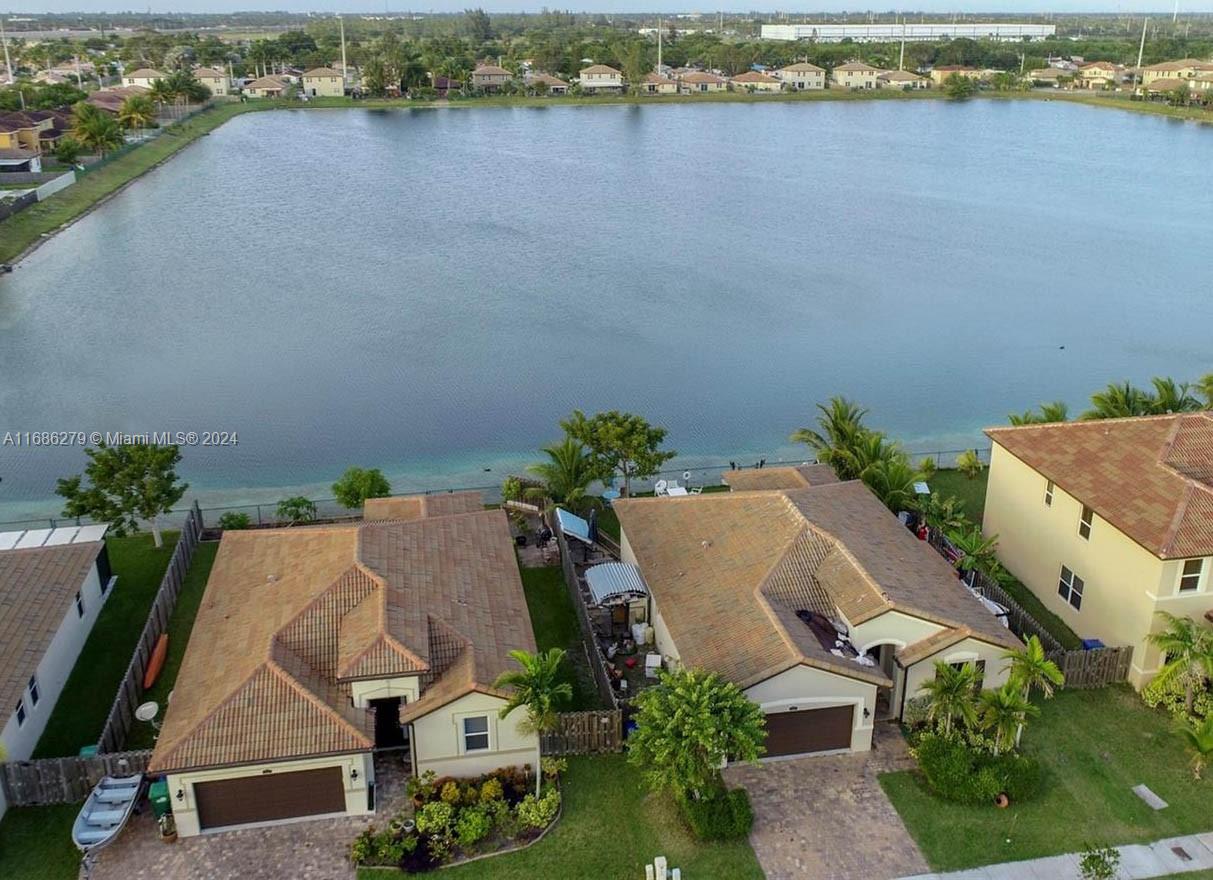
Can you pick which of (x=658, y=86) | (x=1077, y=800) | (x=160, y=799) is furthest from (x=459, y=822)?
(x=658, y=86)

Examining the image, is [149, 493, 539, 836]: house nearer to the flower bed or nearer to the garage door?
the flower bed

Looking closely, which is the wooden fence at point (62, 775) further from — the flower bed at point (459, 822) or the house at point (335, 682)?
the flower bed at point (459, 822)

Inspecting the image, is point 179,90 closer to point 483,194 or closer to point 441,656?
point 483,194

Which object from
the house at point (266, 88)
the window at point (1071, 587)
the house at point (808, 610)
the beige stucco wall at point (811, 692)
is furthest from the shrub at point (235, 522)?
the house at point (266, 88)

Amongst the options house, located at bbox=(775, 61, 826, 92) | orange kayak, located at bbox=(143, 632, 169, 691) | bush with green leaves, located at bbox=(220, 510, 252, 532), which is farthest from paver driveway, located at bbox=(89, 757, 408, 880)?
house, located at bbox=(775, 61, 826, 92)

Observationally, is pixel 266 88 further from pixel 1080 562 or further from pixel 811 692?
pixel 811 692

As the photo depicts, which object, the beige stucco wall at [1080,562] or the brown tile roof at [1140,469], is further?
the beige stucco wall at [1080,562]
